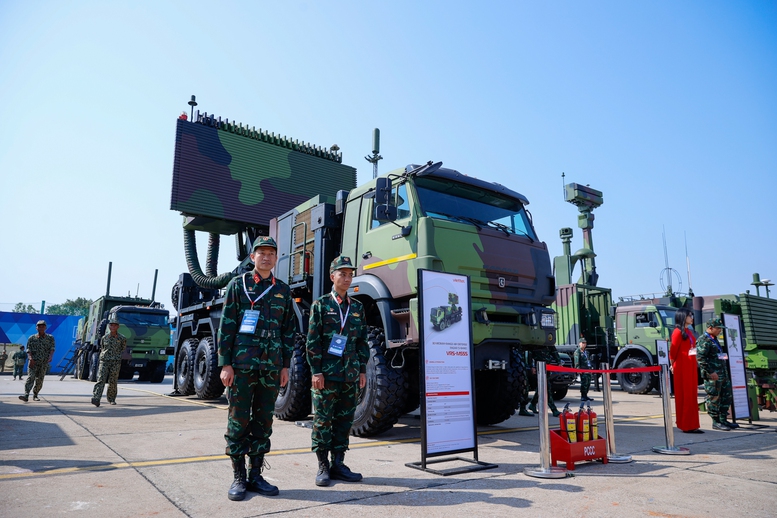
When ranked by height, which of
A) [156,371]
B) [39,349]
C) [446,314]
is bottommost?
[156,371]

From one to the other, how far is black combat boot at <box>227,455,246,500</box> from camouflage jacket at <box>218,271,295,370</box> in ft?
2.06

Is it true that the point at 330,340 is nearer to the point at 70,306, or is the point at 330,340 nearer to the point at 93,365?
the point at 93,365

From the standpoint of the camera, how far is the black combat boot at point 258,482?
348 cm

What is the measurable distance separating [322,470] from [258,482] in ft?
1.66

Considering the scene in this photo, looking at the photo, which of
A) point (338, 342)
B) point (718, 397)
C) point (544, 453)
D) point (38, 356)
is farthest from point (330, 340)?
point (38, 356)

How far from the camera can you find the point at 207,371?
9625 millimetres

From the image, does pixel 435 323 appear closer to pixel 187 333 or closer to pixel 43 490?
pixel 43 490

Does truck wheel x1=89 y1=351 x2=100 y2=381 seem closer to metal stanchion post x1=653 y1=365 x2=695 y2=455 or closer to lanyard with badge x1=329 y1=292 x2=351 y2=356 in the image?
lanyard with badge x1=329 y1=292 x2=351 y2=356

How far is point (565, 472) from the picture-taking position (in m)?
4.15

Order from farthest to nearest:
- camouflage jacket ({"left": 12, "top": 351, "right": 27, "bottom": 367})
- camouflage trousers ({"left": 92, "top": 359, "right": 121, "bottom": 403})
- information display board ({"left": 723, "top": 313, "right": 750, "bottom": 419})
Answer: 1. camouflage jacket ({"left": 12, "top": 351, "right": 27, "bottom": 367})
2. camouflage trousers ({"left": 92, "top": 359, "right": 121, "bottom": 403})
3. information display board ({"left": 723, "top": 313, "right": 750, "bottom": 419})

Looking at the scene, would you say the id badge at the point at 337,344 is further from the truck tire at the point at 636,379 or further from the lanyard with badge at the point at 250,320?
the truck tire at the point at 636,379

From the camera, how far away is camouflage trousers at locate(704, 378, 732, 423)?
285 inches

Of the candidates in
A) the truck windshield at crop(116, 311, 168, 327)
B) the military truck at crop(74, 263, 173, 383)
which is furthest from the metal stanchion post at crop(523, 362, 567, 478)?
the truck windshield at crop(116, 311, 168, 327)

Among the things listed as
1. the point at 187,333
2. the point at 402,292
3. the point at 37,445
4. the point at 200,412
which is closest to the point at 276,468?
the point at 402,292
